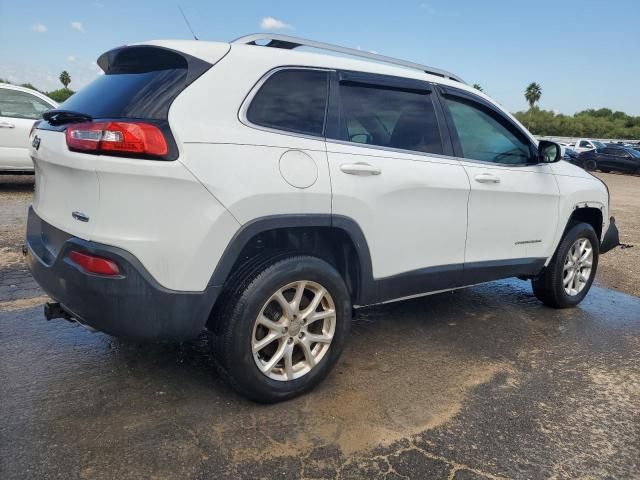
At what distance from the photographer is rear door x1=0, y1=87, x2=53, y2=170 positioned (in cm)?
875

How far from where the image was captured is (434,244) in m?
3.43

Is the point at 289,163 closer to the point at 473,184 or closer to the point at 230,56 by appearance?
the point at 230,56

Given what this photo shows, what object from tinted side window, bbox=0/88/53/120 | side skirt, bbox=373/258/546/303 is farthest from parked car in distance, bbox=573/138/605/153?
side skirt, bbox=373/258/546/303

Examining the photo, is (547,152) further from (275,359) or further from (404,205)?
(275,359)

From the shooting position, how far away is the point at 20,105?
29.0 feet

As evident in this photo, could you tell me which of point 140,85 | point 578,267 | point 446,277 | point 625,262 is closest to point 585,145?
point 625,262

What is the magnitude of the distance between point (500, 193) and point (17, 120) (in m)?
8.32

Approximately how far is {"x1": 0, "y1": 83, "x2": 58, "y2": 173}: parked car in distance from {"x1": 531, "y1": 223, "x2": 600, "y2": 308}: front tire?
8074mm

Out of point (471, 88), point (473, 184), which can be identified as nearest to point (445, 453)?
point (473, 184)

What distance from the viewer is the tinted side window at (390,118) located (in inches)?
122

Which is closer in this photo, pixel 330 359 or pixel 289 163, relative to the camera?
pixel 289 163

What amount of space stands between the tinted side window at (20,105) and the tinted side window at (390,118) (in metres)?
7.48

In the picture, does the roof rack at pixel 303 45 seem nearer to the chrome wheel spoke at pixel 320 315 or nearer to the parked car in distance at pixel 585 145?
the chrome wheel spoke at pixel 320 315

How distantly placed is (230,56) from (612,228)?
13.9 feet
